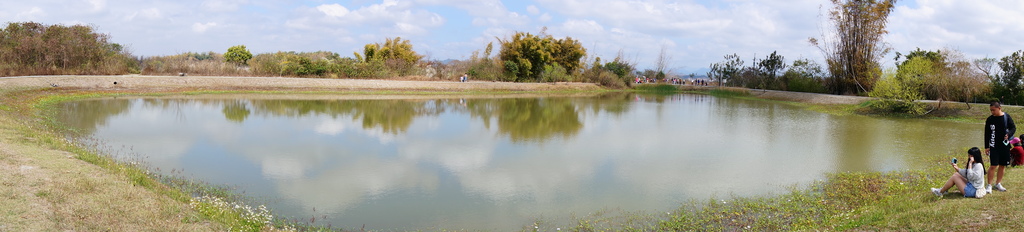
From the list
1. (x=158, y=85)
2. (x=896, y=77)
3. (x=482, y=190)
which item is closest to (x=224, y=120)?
(x=482, y=190)

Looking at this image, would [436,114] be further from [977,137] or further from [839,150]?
[977,137]

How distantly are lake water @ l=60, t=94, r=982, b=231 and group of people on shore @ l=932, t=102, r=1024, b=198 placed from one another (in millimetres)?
2161

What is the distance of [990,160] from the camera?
6352 millimetres

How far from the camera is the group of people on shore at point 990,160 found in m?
5.95

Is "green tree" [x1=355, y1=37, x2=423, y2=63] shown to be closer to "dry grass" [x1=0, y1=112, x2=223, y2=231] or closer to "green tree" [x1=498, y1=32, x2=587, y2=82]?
"green tree" [x1=498, y1=32, x2=587, y2=82]

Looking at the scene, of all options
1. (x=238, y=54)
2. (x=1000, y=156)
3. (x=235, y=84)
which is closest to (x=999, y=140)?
(x=1000, y=156)

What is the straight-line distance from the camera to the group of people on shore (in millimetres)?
5945

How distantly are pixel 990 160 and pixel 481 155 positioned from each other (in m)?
7.23

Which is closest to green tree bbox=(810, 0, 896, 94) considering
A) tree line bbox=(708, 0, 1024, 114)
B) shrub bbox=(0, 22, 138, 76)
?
tree line bbox=(708, 0, 1024, 114)

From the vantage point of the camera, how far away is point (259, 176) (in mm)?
7977

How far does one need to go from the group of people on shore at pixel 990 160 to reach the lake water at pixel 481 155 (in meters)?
2.16

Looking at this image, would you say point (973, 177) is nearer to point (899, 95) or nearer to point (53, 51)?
point (899, 95)

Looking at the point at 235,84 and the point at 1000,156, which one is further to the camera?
the point at 235,84

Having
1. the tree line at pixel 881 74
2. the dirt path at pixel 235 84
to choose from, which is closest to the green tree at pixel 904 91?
the tree line at pixel 881 74
